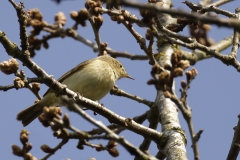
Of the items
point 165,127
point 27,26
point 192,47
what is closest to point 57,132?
point 27,26

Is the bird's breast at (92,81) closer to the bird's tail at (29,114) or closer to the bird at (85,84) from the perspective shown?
the bird at (85,84)

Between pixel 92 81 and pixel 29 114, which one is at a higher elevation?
pixel 92 81

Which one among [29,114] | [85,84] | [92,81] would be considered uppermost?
[92,81]

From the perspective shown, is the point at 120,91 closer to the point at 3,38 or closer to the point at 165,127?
the point at 165,127

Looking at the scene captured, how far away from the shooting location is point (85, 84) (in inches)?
288

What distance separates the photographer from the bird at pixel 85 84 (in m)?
7.31

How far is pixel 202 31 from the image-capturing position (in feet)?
12.8

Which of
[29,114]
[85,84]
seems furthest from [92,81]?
[29,114]

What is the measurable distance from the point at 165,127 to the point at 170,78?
231 cm

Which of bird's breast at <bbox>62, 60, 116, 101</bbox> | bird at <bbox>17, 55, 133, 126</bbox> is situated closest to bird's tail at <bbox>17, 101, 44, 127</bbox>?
bird at <bbox>17, 55, 133, 126</bbox>

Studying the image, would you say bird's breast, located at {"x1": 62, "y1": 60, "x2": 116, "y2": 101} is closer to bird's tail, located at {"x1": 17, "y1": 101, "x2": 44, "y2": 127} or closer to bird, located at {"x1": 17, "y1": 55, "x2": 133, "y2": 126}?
bird, located at {"x1": 17, "y1": 55, "x2": 133, "y2": 126}

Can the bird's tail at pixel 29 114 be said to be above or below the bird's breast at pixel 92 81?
below

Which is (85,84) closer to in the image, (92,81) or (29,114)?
(92,81)

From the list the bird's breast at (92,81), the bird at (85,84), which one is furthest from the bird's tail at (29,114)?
the bird's breast at (92,81)
